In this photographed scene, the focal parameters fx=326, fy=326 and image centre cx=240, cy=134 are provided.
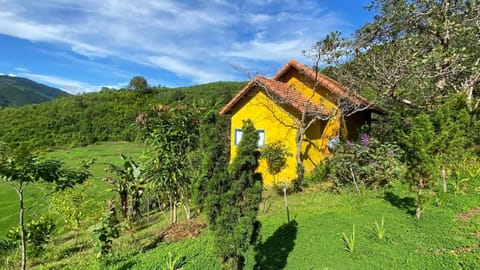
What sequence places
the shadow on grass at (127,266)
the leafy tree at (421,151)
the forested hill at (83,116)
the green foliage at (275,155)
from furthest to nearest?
1. the forested hill at (83,116)
2. the green foliage at (275,155)
3. the leafy tree at (421,151)
4. the shadow on grass at (127,266)

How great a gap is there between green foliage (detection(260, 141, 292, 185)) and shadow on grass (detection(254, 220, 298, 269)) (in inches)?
245

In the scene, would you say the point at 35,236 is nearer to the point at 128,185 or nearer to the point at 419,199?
the point at 128,185

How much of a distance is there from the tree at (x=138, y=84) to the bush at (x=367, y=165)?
38.0 m

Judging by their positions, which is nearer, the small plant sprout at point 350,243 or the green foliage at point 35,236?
the small plant sprout at point 350,243

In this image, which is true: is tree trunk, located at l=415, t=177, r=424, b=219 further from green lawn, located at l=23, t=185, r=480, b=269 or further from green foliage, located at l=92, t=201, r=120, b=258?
green foliage, located at l=92, t=201, r=120, b=258

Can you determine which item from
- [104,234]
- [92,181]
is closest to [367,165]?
[104,234]

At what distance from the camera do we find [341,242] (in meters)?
6.18

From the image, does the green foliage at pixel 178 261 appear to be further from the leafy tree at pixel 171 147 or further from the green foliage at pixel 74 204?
the green foliage at pixel 74 204

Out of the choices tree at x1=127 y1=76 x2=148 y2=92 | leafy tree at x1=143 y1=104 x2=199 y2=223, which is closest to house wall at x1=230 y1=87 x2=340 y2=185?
leafy tree at x1=143 y1=104 x2=199 y2=223

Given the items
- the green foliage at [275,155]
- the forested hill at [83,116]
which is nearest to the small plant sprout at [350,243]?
the green foliage at [275,155]

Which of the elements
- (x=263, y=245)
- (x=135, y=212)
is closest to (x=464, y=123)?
(x=263, y=245)

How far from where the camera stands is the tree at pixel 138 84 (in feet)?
147

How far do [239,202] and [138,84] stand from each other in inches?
1738

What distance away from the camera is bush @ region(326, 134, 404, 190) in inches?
395
